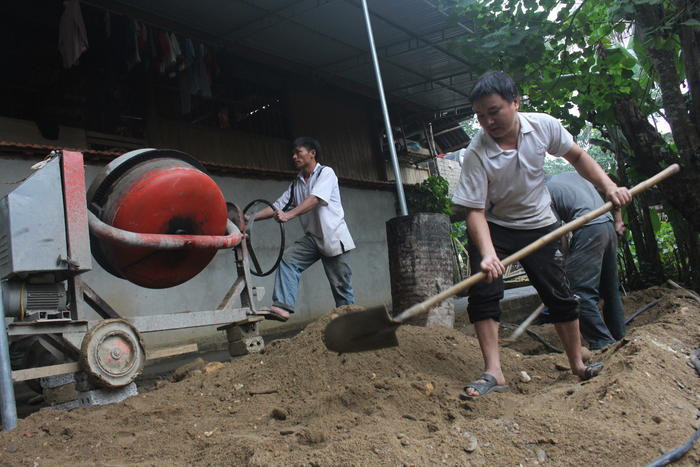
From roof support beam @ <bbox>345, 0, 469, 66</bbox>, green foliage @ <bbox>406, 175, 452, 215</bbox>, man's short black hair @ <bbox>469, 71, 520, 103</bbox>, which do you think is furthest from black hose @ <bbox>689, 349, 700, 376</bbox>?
green foliage @ <bbox>406, 175, 452, 215</bbox>

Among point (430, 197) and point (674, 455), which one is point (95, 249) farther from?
point (430, 197)

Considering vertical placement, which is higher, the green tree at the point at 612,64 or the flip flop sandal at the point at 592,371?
the green tree at the point at 612,64

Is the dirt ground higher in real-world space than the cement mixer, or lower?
lower

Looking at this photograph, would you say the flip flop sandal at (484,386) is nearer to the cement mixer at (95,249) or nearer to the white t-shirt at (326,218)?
the cement mixer at (95,249)

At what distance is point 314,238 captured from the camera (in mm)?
5078

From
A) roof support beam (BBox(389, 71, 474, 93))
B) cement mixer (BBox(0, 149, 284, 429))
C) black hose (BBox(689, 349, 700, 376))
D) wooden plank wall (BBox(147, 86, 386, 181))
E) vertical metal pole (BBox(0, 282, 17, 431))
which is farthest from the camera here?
roof support beam (BBox(389, 71, 474, 93))

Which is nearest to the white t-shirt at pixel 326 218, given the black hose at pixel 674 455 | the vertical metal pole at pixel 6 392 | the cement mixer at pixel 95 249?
the cement mixer at pixel 95 249

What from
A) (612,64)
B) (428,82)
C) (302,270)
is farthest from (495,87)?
(428,82)

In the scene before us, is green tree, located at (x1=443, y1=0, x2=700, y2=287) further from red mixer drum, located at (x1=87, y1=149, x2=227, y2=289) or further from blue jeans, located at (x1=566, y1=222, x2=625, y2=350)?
red mixer drum, located at (x1=87, y1=149, x2=227, y2=289)

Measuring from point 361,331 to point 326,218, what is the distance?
239cm

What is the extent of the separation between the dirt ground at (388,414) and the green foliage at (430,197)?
7.35m

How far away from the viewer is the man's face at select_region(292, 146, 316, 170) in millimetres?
5121

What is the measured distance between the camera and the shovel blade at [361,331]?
2641mm

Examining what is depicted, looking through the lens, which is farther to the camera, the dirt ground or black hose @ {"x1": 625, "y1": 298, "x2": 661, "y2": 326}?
black hose @ {"x1": 625, "y1": 298, "x2": 661, "y2": 326}
